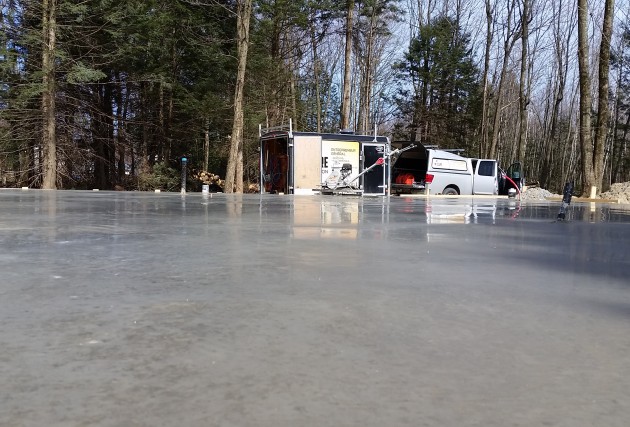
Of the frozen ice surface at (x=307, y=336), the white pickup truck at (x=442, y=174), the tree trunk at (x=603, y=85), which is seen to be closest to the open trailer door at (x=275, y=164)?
the white pickup truck at (x=442, y=174)

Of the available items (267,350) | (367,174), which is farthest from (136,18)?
A: (267,350)

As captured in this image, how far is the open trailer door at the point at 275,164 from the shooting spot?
17.7 metres

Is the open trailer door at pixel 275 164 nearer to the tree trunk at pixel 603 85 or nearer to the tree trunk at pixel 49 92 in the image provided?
the tree trunk at pixel 49 92

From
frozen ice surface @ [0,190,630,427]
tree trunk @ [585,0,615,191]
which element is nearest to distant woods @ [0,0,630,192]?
tree trunk @ [585,0,615,191]

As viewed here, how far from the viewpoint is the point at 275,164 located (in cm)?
1889

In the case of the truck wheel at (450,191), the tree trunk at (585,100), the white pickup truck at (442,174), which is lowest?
the truck wheel at (450,191)

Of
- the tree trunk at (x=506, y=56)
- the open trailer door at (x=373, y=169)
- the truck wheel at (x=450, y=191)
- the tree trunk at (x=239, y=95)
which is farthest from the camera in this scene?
the tree trunk at (x=506, y=56)

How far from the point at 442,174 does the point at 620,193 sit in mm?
6011

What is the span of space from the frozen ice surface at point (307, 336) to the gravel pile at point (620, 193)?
14.7m

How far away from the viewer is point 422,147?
60.9ft

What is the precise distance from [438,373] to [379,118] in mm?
43361

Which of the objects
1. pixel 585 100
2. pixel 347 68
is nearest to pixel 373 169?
pixel 585 100

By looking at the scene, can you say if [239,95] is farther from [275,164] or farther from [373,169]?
[373,169]

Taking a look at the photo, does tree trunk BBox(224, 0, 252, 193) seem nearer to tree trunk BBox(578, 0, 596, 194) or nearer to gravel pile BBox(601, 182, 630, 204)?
tree trunk BBox(578, 0, 596, 194)
